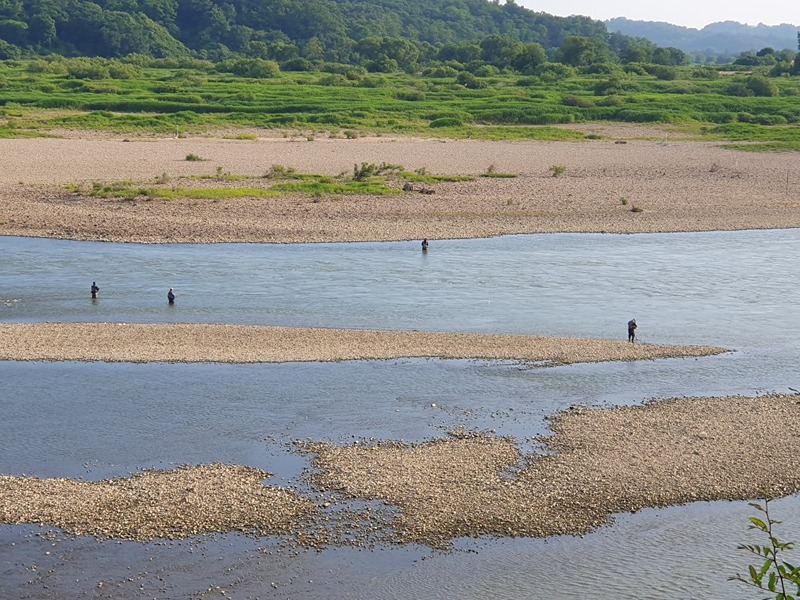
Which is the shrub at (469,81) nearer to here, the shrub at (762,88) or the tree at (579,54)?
the shrub at (762,88)

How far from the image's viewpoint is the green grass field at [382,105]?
7506 cm

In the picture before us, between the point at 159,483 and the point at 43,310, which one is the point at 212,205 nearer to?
the point at 43,310

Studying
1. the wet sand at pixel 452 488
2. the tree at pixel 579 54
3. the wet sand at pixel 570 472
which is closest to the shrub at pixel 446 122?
the tree at pixel 579 54

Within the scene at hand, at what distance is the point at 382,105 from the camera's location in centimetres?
8619

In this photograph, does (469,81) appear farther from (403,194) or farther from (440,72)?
(403,194)

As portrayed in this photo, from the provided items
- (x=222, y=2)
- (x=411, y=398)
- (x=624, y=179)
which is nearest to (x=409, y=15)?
(x=222, y=2)

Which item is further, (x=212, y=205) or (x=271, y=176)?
(x=271, y=176)

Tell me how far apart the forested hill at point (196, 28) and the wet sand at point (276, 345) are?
105584 millimetres

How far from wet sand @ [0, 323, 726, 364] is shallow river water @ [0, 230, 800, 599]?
538mm

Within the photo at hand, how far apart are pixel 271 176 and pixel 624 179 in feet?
56.7

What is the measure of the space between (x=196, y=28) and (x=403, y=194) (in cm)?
Result: 11279

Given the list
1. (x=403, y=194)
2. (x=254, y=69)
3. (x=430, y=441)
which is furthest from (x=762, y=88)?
(x=430, y=441)

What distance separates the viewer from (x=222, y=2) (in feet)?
511

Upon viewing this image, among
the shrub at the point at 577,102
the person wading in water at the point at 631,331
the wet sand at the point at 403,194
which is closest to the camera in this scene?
the person wading in water at the point at 631,331
